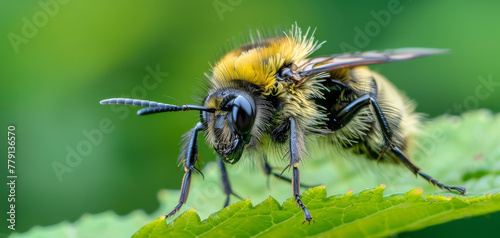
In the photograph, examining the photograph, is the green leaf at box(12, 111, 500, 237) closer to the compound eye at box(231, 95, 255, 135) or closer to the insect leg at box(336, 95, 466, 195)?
the insect leg at box(336, 95, 466, 195)

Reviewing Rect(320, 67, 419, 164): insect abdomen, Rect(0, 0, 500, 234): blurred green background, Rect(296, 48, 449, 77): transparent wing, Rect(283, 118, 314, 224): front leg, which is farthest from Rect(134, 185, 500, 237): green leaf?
Rect(0, 0, 500, 234): blurred green background

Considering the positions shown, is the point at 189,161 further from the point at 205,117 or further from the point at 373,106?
the point at 373,106

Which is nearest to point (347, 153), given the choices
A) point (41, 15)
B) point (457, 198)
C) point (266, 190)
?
point (266, 190)

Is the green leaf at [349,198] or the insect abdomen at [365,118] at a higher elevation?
the insect abdomen at [365,118]

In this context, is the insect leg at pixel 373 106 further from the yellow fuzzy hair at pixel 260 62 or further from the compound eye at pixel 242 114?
the compound eye at pixel 242 114

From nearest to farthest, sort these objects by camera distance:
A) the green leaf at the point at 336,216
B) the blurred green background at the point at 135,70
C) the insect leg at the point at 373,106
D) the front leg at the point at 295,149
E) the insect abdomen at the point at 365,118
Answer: the green leaf at the point at 336,216, the front leg at the point at 295,149, the insect leg at the point at 373,106, the insect abdomen at the point at 365,118, the blurred green background at the point at 135,70

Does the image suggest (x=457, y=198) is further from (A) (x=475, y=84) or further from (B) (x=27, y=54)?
(B) (x=27, y=54)

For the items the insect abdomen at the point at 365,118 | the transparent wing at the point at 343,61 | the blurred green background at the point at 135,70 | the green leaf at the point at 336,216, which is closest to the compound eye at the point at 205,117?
the transparent wing at the point at 343,61
